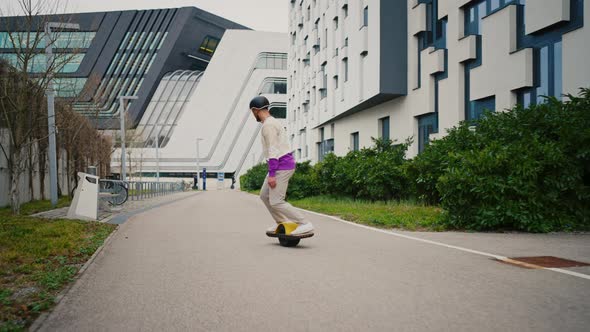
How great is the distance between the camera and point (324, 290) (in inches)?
176

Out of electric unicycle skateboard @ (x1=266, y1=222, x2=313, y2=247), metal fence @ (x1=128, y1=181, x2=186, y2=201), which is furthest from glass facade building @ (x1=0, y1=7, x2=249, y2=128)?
electric unicycle skateboard @ (x1=266, y1=222, x2=313, y2=247)

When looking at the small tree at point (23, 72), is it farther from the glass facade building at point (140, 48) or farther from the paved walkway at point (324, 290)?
the glass facade building at point (140, 48)

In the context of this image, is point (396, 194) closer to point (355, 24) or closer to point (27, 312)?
point (355, 24)

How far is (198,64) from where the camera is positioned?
297 feet

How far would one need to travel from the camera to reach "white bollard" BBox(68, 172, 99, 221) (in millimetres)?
12281

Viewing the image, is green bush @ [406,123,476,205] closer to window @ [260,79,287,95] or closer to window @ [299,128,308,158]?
window @ [299,128,308,158]

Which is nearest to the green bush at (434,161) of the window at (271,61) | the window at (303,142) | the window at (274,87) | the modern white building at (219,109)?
the window at (303,142)

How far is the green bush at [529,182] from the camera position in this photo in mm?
8797

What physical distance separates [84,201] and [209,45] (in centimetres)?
7960

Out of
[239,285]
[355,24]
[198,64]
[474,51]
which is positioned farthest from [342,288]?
[198,64]

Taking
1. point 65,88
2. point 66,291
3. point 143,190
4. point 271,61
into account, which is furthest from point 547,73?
point 271,61

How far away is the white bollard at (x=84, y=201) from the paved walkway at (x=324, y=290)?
17.7 ft

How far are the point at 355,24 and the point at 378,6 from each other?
3.95 meters

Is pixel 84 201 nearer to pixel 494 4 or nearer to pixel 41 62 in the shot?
pixel 41 62
